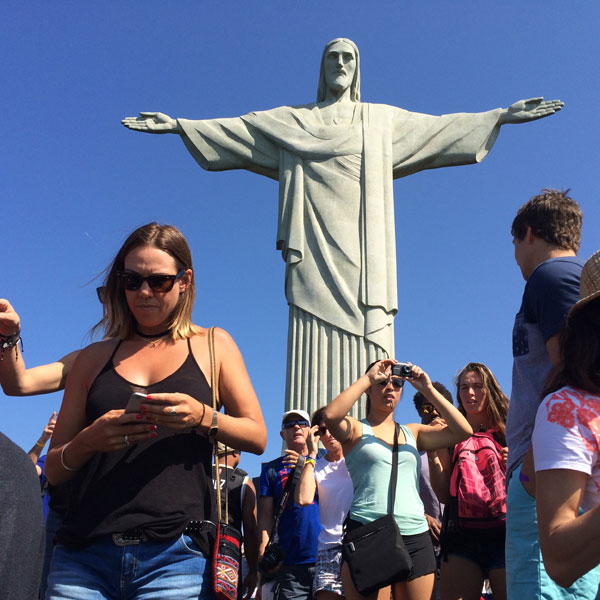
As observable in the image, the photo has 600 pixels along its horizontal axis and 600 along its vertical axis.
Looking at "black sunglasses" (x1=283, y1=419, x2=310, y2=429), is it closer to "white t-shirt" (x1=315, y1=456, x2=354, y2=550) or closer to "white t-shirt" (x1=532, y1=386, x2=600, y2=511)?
"white t-shirt" (x1=315, y1=456, x2=354, y2=550)

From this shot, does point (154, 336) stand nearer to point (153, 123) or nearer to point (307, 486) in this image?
point (307, 486)

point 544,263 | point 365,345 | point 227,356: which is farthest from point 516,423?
point 365,345

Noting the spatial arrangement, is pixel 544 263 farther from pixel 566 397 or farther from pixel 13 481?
pixel 13 481

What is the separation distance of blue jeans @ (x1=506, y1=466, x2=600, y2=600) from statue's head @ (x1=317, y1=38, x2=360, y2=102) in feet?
23.9

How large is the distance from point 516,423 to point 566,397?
833mm

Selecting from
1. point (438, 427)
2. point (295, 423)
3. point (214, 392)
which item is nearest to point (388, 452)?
point (438, 427)

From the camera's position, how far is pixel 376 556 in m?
3.39

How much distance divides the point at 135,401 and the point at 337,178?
21.7 feet

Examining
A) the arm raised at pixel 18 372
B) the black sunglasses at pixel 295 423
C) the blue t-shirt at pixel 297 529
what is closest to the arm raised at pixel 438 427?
the blue t-shirt at pixel 297 529

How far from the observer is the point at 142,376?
2.12 meters

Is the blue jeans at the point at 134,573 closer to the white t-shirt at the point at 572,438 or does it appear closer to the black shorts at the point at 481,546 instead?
the white t-shirt at the point at 572,438

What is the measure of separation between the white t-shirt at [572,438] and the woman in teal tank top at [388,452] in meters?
2.01

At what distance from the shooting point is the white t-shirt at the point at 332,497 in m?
4.29

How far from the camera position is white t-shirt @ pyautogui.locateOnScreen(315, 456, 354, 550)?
169 inches
